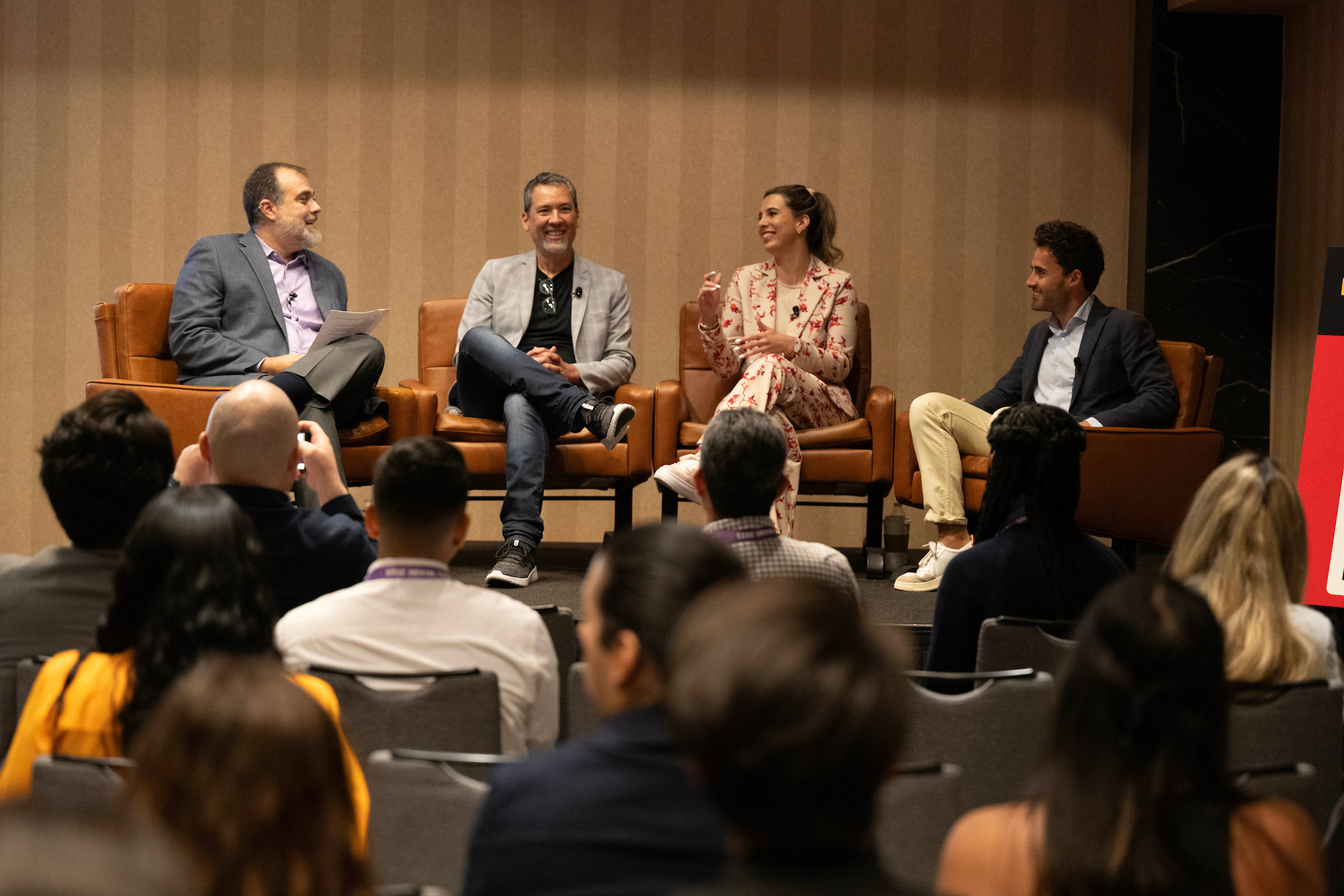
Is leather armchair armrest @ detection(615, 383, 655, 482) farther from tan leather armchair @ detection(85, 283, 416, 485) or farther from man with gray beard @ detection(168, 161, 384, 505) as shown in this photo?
man with gray beard @ detection(168, 161, 384, 505)

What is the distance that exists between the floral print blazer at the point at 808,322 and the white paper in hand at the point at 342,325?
3.72 feet

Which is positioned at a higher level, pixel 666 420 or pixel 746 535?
pixel 666 420

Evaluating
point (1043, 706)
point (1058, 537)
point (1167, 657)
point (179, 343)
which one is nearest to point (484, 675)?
point (1043, 706)

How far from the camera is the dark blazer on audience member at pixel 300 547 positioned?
208 cm

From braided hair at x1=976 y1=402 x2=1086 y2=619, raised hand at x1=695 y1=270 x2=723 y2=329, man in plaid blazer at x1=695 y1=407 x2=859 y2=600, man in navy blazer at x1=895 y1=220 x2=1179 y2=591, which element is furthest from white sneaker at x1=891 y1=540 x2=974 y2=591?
man in plaid blazer at x1=695 y1=407 x2=859 y2=600

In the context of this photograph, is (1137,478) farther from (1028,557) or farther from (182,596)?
(182,596)

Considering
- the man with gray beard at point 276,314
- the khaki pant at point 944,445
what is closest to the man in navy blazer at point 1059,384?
the khaki pant at point 944,445

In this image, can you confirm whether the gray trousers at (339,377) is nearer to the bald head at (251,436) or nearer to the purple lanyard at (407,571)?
the bald head at (251,436)

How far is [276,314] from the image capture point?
4.17 meters

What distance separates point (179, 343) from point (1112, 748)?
142 inches

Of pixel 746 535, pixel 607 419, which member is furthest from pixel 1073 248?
pixel 746 535

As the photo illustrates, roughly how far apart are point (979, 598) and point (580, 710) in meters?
0.89

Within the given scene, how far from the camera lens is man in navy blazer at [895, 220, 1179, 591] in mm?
4004

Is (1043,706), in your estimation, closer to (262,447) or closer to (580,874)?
(580,874)
